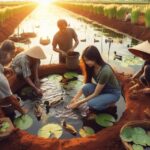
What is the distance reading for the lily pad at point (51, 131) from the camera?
390cm

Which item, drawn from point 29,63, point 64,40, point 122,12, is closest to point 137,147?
point 29,63

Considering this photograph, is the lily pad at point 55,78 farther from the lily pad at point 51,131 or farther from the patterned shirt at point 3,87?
the patterned shirt at point 3,87

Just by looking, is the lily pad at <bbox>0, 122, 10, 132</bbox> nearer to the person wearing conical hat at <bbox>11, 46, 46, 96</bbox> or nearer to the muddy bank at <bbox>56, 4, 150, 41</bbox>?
the person wearing conical hat at <bbox>11, 46, 46, 96</bbox>

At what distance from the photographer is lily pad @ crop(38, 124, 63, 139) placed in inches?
153

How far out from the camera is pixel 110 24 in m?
15.8

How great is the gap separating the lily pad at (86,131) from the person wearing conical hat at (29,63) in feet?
4.50

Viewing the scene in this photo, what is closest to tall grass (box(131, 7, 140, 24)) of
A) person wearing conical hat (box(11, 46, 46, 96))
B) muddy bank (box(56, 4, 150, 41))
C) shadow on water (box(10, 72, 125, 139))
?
muddy bank (box(56, 4, 150, 41))

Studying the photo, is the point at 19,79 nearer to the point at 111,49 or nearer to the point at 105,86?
the point at 105,86

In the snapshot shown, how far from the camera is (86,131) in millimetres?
4043

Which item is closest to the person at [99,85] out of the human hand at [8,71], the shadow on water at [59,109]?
the shadow on water at [59,109]

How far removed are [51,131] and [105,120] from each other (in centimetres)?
91

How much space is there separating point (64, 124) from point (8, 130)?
97cm

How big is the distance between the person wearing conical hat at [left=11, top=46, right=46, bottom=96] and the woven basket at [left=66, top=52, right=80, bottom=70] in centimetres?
121

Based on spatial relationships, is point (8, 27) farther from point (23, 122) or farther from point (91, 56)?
point (91, 56)
